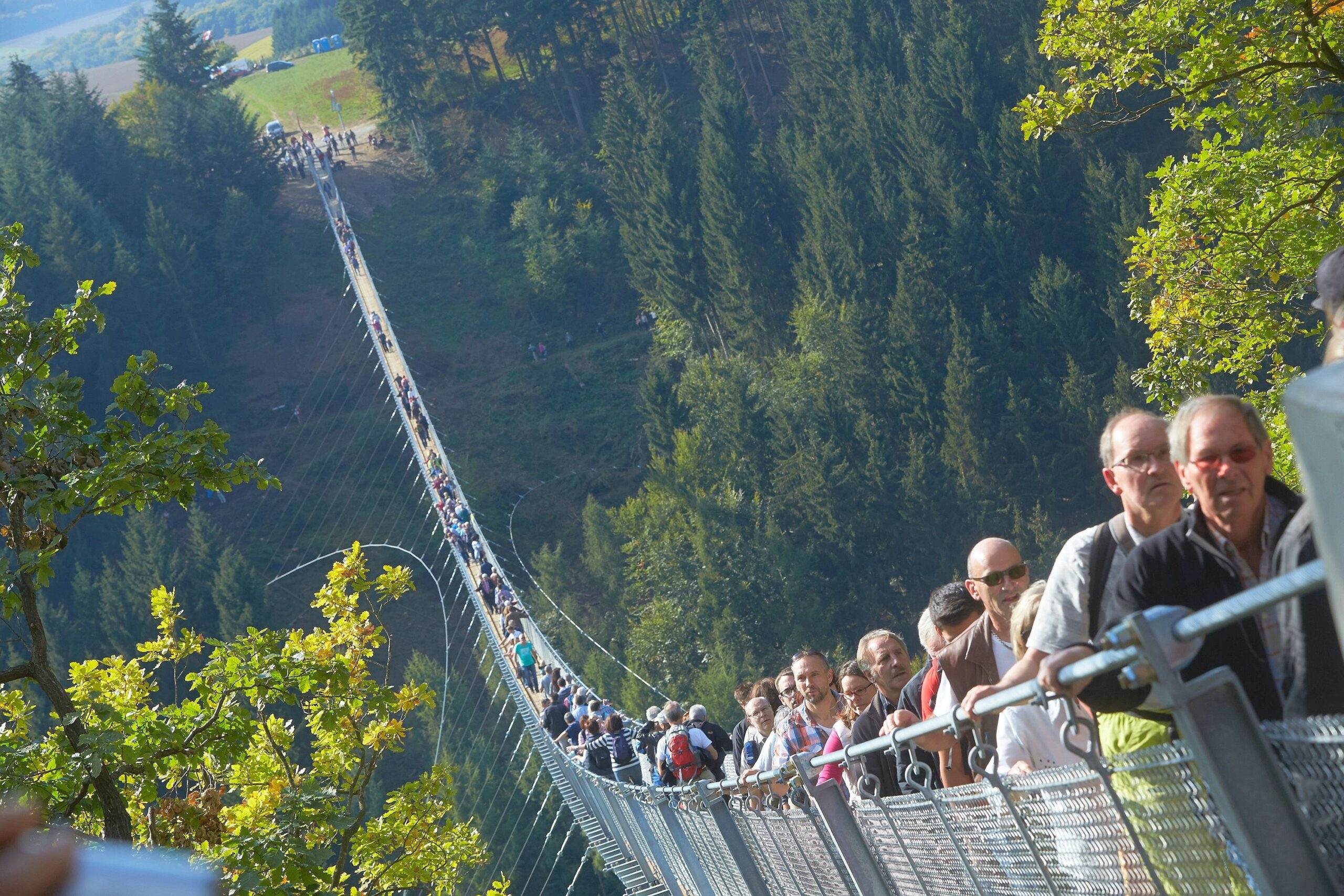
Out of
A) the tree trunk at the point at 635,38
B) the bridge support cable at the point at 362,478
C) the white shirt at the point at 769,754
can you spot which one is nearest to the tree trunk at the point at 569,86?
the tree trunk at the point at 635,38

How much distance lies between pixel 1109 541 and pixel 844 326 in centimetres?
4199

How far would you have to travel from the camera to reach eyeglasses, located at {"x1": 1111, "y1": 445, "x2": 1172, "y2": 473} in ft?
8.25

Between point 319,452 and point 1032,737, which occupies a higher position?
point 1032,737

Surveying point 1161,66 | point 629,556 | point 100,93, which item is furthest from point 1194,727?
point 100,93

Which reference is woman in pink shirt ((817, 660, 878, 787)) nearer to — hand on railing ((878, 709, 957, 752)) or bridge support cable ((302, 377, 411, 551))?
hand on railing ((878, 709, 957, 752))

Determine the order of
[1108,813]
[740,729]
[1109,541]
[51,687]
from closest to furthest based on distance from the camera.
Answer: [1108,813] < [1109,541] < [51,687] < [740,729]

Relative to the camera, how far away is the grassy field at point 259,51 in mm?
94062

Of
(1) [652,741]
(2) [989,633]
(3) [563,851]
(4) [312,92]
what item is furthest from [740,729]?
(4) [312,92]

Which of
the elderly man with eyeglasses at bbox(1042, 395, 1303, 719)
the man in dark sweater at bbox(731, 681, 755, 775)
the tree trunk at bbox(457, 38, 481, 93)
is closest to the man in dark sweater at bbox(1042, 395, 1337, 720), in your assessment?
the elderly man with eyeglasses at bbox(1042, 395, 1303, 719)

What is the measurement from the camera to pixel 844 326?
145 feet

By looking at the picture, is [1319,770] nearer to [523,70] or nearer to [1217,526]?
[1217,526]

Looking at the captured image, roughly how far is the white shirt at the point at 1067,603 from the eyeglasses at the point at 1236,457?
0.32m

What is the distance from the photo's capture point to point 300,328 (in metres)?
59.9

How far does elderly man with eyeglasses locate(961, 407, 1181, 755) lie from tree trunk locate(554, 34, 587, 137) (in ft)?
198
